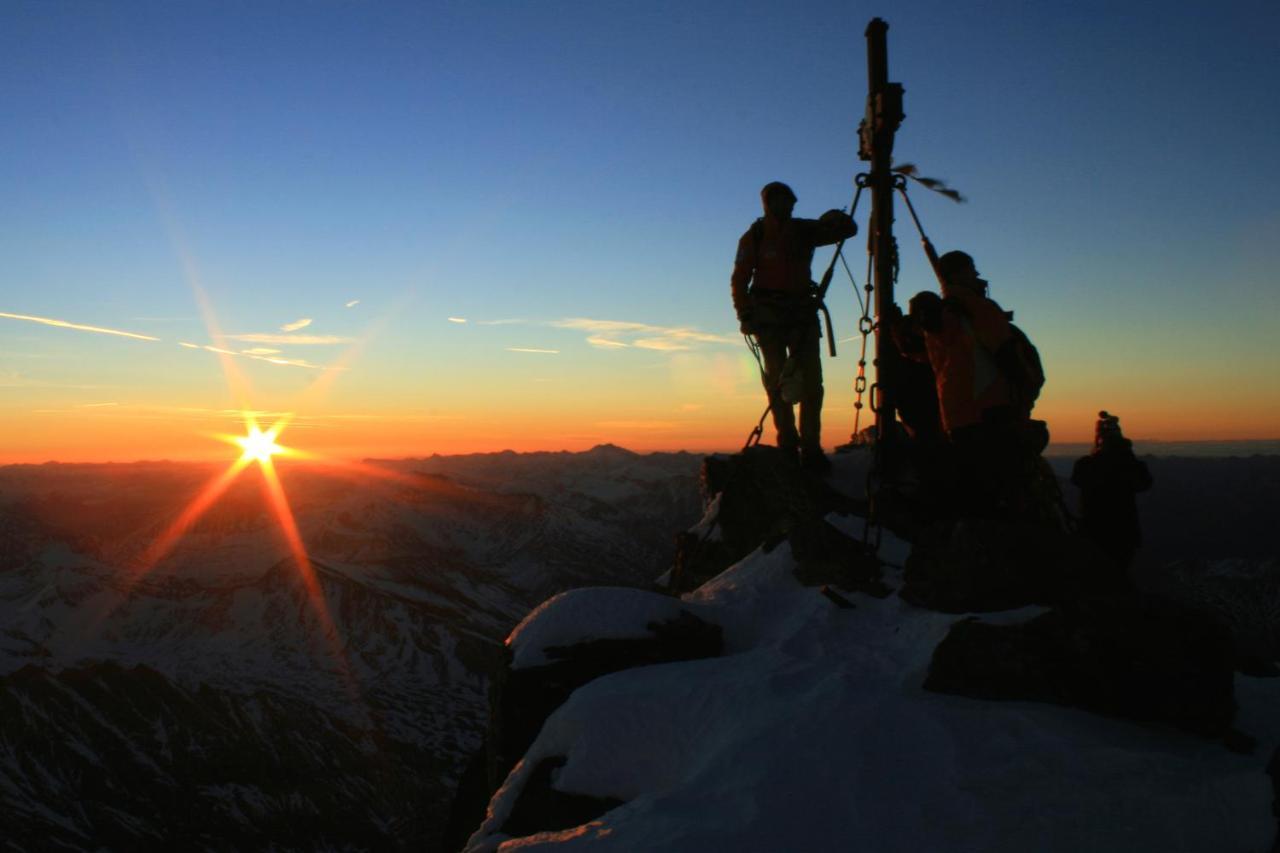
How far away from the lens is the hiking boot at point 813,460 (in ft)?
45.1

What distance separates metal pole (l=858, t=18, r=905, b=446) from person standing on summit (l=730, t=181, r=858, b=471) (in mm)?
1583

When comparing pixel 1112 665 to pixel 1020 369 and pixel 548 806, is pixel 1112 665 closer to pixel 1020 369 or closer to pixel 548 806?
pixel 1020 369

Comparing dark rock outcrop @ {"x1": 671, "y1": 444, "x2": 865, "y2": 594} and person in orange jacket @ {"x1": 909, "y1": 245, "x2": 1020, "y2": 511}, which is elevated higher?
person in orange jacket @ {"x1": 909, "y1": 245, "x2": 1020, "y2": 511}

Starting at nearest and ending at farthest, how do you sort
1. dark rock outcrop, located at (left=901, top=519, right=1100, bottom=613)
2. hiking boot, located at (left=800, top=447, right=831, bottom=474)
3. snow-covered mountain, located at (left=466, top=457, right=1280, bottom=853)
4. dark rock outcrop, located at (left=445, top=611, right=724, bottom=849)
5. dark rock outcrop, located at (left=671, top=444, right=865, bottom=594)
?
1. snow-covered mountain, located at (left=466, top=457, right=1280, bottom=853)
2. dark rock outcrop, located at (left=901, top=519, right=1100, bottom=613)
3. dark rock outcrop, located at (left=445, top=611, right=724, bottom=849)
4. dark rock outcrop, located at (left=671, top=444, right=865, bottom=594)
5. hiking boot, located at (left=800, top=447, right=831, bottom=474)

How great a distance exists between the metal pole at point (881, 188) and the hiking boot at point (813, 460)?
310 centimetres

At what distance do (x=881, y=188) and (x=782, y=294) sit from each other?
2579 mm

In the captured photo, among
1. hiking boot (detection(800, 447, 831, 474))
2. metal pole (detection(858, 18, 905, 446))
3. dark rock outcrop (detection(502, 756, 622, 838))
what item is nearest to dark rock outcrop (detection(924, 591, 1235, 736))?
dark rock outcrop (detection(502, 756, 622, 838))

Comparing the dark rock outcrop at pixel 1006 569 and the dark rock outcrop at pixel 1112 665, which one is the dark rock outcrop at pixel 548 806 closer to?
the dark rock outcrop at pixel 1112 665

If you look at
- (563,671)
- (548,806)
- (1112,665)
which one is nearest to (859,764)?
(1112,665)

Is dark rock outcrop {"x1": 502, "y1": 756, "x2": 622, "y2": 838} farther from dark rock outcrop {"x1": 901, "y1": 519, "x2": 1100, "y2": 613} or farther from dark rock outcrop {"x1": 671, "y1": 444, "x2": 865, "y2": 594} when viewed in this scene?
dark rock outcrop {"x1": 671, "y1": 444, "x2": 865, "y2": 594}

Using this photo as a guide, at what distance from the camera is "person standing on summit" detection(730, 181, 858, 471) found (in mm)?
12461

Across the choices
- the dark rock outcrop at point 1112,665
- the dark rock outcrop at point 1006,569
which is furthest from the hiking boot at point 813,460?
the dark rock outcrop at point 1112,665

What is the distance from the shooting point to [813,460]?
13.8 meters

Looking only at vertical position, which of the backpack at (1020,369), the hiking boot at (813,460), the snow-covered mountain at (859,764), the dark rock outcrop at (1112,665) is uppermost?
the backpack at (1020,369)
